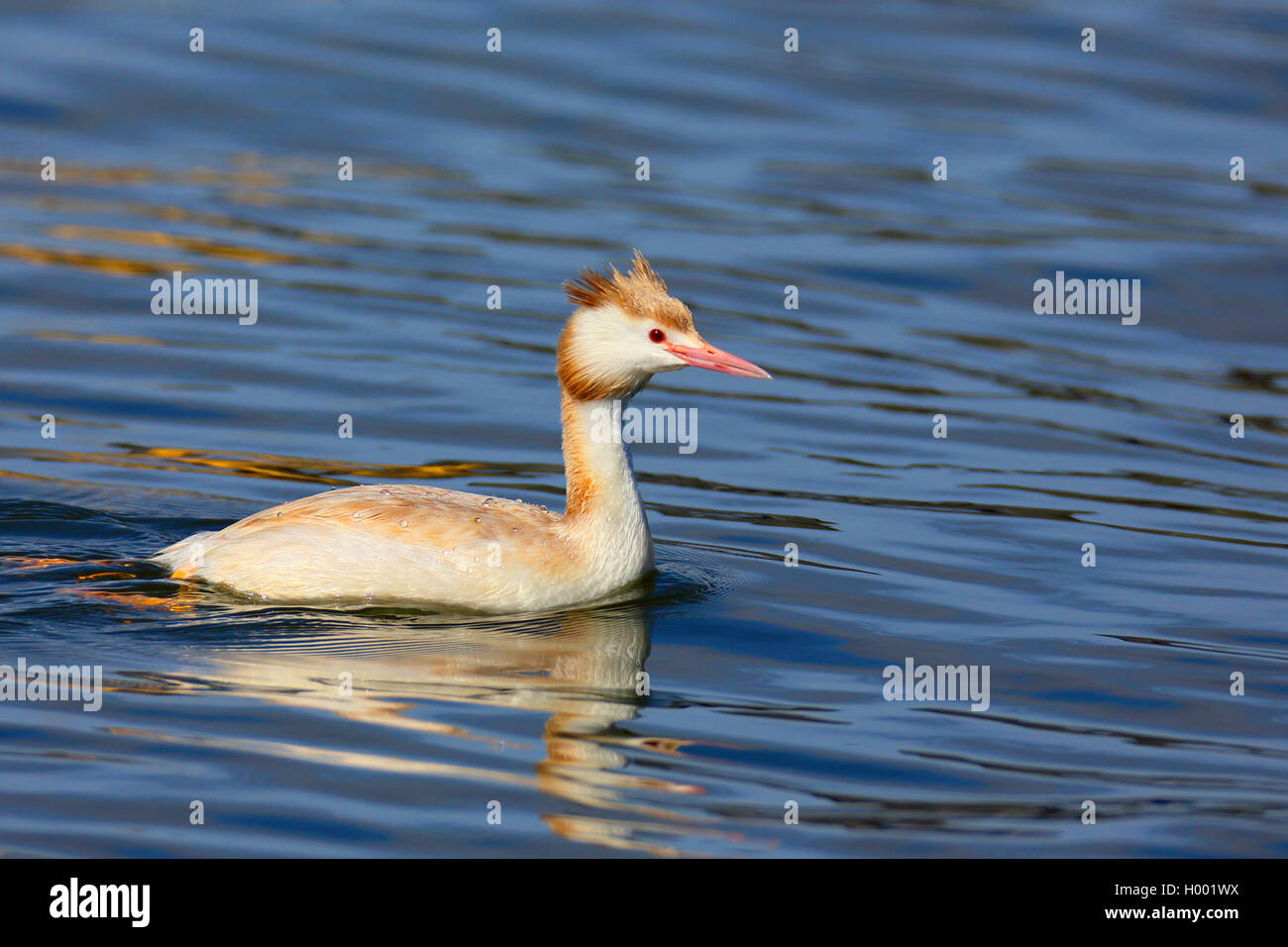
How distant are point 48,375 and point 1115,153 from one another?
Result: 13.3 meters

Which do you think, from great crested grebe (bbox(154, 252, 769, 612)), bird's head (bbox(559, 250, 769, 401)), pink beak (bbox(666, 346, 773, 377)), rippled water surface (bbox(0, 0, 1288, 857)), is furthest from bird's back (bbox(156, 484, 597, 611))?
pink beak (bbox(666, 346, 773, 377))

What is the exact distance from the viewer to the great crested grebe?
9.55 m

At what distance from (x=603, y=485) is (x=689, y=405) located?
480 centimetres

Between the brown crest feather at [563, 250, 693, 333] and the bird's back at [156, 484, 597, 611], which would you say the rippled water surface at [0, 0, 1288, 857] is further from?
the brown crest feather at [563, 250, 693, 333]

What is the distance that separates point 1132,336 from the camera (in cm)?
1656

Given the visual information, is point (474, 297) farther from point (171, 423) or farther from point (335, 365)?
point (171, 423)

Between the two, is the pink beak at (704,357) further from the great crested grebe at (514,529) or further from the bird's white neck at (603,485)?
the bird's white neck at (603,485)

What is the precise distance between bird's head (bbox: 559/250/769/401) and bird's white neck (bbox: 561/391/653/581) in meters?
0.15

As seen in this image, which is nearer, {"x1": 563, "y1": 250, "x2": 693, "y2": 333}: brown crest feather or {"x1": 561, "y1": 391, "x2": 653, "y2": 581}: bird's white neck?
{"x1": 563, "y1": 250, "x2": 693, "y2": 333}: brown crest feather

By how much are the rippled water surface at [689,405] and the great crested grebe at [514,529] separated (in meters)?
0.18

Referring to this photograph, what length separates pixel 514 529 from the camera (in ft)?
31.8

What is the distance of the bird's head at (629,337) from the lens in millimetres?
9641

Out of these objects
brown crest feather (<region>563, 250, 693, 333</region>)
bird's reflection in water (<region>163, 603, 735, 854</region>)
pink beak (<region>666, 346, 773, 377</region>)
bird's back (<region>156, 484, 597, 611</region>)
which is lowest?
bird's reflection in water (<region>163, 603, 735, 854</region>)

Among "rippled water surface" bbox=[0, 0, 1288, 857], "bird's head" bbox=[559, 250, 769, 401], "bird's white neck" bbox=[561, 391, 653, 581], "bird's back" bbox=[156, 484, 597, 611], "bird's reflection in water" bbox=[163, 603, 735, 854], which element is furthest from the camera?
"bird's white neck" bbox=[561, 391, 653, 581]
